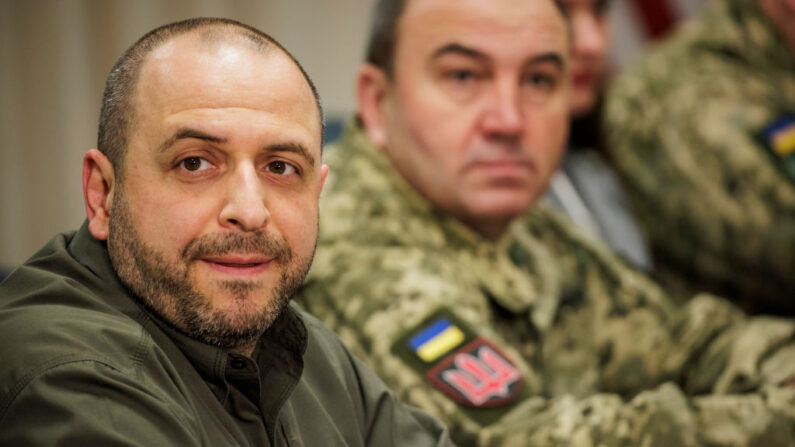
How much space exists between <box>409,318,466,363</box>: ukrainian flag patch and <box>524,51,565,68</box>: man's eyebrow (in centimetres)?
47

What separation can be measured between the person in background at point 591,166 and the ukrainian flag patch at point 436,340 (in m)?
0.81

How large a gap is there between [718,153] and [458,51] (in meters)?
0.82

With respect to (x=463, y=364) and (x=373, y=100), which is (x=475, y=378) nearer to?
(x=463, y=364)

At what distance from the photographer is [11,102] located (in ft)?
8.80

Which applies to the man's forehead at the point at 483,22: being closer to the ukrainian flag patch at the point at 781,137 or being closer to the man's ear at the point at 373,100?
the man's ear at the point at 373,100

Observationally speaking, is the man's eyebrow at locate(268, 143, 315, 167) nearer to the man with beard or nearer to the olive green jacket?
the man with beard

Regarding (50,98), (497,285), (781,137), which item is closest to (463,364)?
(497,285)

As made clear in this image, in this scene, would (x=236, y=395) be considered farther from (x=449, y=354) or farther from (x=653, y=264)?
(x=653, y=264)

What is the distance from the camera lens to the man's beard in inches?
36.9

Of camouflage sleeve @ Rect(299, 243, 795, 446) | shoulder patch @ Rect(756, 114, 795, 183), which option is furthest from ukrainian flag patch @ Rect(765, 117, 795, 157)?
camouflage sleeve @ Rect(299, 243, 795, 446)

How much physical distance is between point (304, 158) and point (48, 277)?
0.27m

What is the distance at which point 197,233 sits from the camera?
94 centimetres

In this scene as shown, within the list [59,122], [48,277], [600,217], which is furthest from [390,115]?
[59,122]

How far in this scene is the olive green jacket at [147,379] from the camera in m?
0.78
